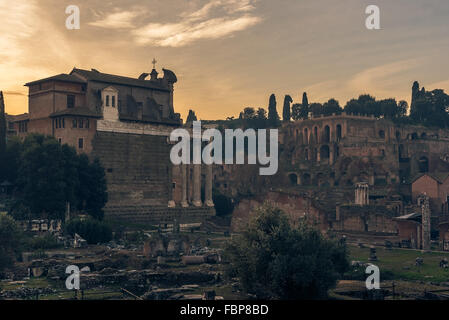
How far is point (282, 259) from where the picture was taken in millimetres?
20375

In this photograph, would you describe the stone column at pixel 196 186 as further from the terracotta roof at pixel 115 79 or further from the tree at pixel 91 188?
the tree at pixel 91 188

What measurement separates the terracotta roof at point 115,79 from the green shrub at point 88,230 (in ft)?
56.5

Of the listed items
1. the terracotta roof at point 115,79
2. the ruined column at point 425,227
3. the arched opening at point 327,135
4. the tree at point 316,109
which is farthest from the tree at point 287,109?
the ruined column at point 425,227

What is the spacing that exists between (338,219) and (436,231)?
7.72 meters

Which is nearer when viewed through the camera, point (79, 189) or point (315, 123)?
point (79, 189)

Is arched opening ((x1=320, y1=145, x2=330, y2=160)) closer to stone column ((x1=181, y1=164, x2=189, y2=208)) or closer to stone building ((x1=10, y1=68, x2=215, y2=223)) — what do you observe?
stone building ((x1=10, y1=68, x2=215, y2=223))

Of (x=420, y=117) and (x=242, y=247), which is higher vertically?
(x=420, y=117)

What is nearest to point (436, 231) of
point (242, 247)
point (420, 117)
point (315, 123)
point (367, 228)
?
point (367, 228)

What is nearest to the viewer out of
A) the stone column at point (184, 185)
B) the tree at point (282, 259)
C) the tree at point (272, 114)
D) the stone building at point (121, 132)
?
the tree at point (282, 259)

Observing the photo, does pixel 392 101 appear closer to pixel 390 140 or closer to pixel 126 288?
pixel 390 140

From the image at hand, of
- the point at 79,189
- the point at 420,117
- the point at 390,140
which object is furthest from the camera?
the point at 420,117

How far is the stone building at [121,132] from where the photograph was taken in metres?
47.4

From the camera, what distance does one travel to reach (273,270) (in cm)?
2016
